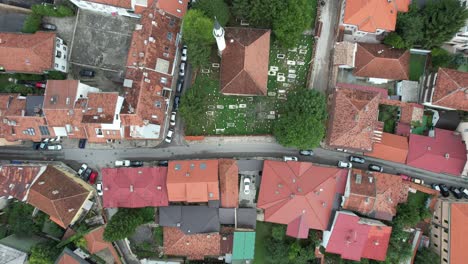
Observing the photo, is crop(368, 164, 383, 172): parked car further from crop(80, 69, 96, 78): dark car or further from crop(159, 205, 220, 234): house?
crop(80, 69, 96, 78): dark car

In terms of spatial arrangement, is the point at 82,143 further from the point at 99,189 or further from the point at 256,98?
the point at 256,98

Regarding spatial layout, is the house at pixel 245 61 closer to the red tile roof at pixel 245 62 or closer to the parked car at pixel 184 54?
the red tile roof at pixel 245 62

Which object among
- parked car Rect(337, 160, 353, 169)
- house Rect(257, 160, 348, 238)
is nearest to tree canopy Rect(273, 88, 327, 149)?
house Rect(257, 160, 348, 238)

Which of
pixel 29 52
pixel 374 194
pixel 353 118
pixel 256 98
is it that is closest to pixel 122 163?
pixel 29 52

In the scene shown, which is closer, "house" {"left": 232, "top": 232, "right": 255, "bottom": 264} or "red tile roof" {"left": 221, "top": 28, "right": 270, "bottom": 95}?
"red tile roof" {"left": 221, "top": 28, "right": 270, "bottom": 95}

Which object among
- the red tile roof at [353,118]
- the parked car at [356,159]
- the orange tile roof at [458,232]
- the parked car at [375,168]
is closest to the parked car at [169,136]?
the red tile roof at [353,118]

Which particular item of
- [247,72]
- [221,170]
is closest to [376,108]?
[247,72]

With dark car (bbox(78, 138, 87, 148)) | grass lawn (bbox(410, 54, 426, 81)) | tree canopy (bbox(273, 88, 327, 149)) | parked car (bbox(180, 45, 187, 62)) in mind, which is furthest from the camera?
grass lawn (bbox(410, 54, 426, 81))
